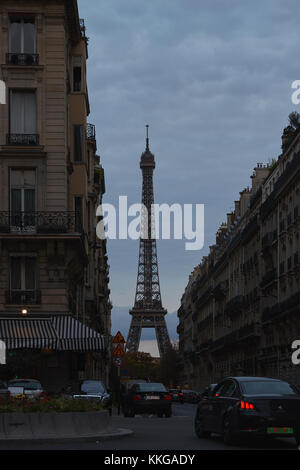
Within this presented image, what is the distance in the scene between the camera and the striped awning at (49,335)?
39.2 metres

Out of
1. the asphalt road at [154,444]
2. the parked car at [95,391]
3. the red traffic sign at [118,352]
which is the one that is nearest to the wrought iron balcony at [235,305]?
the parked car at [95,391]

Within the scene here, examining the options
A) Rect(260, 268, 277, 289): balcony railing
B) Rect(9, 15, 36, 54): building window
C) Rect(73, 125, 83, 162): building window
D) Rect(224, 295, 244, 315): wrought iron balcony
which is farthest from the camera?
Rect(224, 295, 244, 315): wrought iron balcony

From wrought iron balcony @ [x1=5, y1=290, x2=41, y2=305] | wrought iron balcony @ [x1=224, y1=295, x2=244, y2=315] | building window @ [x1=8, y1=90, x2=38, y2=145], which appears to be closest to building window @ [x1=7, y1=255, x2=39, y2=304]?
wrought iron balcony @ [x1=5, y1=290, x2=41, y2=305]

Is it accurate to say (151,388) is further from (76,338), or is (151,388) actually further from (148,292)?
(148,292)

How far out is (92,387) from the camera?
37562 mm

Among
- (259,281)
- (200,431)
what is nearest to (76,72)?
(200,431)

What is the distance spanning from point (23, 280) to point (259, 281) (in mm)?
38851

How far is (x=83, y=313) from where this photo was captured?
54781 mm

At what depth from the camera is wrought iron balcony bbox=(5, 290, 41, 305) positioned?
136 feet

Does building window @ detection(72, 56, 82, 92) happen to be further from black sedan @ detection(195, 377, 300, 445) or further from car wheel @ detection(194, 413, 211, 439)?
black sedan @ detection(195, 377, 300, 445)

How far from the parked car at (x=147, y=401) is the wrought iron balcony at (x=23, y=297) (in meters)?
5.80

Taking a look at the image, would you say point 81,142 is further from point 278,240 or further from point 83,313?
point 278,240

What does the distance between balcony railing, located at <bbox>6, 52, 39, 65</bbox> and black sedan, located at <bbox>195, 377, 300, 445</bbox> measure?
25.2 meters

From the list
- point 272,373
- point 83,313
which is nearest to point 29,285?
point 83,313
